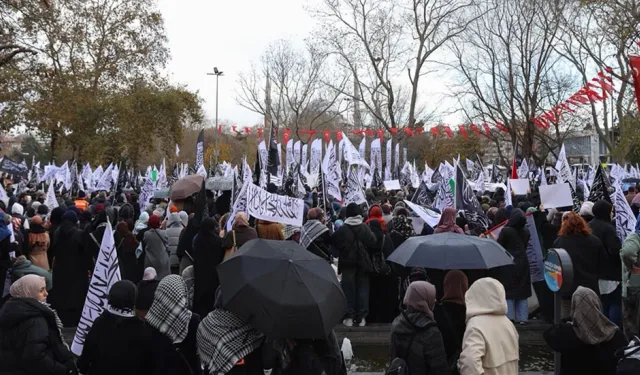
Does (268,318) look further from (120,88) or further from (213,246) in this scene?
(120,88)

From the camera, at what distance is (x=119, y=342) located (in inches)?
191

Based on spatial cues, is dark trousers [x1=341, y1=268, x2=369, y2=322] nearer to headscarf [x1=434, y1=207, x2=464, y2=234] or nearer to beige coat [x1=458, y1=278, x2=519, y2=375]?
headscarf [x1=434, y1=207, x2=464, y2=234]

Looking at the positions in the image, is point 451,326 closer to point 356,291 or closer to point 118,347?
point 118,347

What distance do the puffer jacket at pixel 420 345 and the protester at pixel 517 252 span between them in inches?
188

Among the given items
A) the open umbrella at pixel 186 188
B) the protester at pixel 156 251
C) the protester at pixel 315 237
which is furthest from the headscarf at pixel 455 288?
the open umbrella at pixel 186 188

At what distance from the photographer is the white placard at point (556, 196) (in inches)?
421

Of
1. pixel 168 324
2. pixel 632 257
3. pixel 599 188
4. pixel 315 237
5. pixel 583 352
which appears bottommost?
pixel 583 352

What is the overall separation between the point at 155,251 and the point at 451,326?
4.77 m

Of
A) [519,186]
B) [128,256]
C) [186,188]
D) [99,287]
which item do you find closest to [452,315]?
[99,287]

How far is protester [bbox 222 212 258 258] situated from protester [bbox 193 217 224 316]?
7 centimetres

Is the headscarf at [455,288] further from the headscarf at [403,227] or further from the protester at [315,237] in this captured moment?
the headscarf at [403,227]

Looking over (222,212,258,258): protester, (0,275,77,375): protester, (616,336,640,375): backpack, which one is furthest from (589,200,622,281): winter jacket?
(0,275,77,375): protester

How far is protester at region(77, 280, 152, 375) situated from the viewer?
15.9 feet

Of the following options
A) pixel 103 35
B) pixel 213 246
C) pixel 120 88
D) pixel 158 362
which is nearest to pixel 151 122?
pixel 120 88
